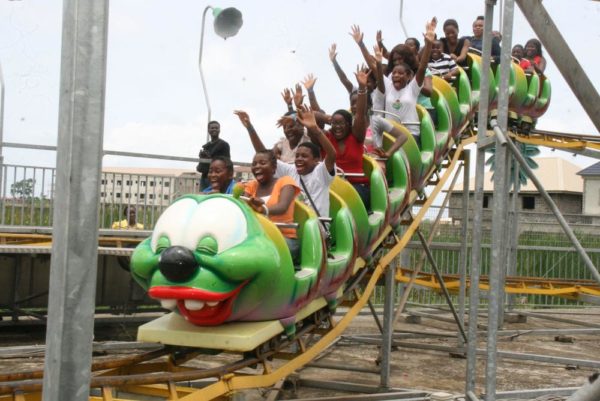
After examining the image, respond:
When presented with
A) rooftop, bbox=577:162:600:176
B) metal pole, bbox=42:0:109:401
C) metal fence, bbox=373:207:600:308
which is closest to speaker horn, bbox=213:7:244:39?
metal fence, bbox=373:207:600:308

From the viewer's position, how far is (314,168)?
5.78 meters

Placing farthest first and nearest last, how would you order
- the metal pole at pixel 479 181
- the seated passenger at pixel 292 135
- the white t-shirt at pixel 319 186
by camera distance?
the seated passenger at pixel 292 135 < the white t-shirt at pixel 319 186 < the metal pole at pixel 479 181

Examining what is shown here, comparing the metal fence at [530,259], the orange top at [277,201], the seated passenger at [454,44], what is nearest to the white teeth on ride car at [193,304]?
the orange top at [277,201]

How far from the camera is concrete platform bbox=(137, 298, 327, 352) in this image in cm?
433

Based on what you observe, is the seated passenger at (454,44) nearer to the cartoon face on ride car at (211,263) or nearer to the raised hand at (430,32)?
the raised hand at (430,32)

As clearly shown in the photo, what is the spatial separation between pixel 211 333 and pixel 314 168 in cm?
175

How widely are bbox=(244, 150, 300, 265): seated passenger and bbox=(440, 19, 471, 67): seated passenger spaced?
174 inches

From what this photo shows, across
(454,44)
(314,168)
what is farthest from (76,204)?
(454,44)

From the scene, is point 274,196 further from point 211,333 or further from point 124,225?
point 124,225

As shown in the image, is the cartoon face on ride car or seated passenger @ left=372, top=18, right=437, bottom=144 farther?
seated passenger @ left=372, top=18, right=437, bottom=144

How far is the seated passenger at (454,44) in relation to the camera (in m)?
9.23

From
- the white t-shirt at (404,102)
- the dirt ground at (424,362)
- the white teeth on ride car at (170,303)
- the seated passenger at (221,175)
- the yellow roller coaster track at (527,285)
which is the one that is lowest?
the dirt ground at (424,362)

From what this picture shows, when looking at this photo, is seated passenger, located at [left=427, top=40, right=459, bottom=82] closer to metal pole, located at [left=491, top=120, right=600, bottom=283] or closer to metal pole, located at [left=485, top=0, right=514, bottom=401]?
metal pole, located at [left=485, top=0, right=514, bottom=401]

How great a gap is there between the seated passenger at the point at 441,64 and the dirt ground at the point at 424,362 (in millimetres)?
2999
